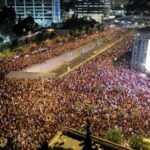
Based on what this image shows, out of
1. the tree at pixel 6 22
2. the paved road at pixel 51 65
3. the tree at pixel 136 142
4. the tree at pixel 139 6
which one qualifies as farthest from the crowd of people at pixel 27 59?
the tree at pixel 139 6

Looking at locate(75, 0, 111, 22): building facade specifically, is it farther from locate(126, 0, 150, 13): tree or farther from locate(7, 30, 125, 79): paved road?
locate(7, 30, 125, 79): paved road

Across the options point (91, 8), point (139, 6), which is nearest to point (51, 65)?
point (139, 6)

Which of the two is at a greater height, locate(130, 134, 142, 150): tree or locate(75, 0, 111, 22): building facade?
locate(130, 134, 142, 150): tree

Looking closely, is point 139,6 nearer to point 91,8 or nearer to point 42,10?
point 42,10

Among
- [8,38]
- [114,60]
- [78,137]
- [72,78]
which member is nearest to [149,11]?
[8,38]

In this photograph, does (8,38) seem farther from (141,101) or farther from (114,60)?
(141,101)

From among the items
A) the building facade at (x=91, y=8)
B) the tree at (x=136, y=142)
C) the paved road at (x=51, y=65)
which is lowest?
the building facade at (x=91, y=8)

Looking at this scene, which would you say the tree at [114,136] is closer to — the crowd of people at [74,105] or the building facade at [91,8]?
the crowd of people at [74,105]

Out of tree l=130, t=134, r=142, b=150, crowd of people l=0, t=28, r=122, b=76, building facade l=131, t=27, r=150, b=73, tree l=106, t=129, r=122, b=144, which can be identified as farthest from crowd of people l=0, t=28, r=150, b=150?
crowd of people l=0, t=28, r=122, b=76
